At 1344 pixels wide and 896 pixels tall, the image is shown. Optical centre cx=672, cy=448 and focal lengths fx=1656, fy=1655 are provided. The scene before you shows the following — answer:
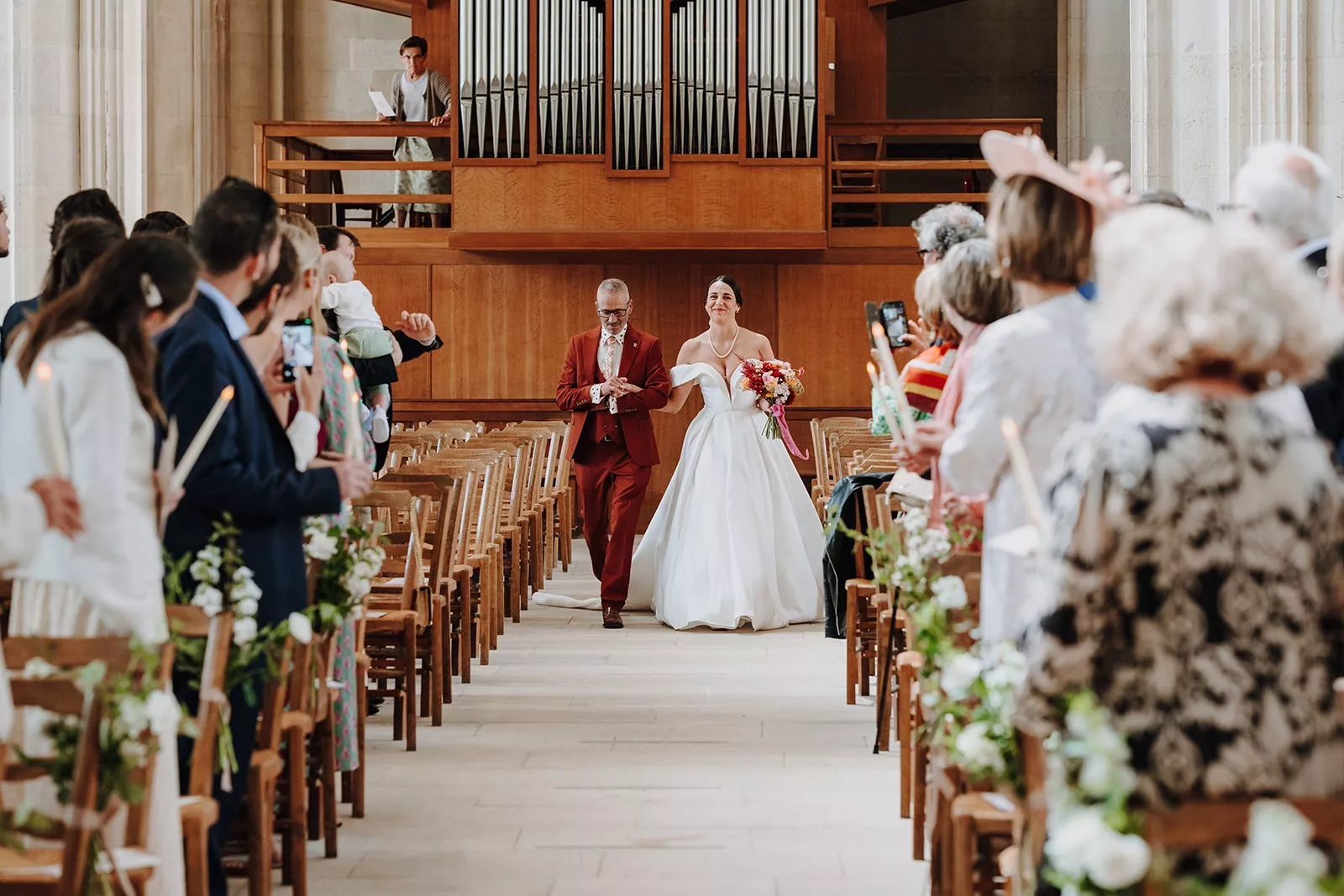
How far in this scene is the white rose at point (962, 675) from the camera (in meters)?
2.69

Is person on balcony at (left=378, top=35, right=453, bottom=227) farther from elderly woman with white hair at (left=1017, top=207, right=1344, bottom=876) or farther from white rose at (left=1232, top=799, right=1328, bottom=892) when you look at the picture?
white rose at (left=1232, top=799, right=1328, bottom=892)

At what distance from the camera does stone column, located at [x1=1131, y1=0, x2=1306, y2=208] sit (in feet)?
27.8

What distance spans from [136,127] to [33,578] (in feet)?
32.0

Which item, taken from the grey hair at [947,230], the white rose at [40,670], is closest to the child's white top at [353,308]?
the grey hair at [947,230]

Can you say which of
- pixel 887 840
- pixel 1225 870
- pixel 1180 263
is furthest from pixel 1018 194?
pixel 887 840

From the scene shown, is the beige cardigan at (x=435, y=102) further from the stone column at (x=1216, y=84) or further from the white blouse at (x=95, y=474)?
the white blouse at (x=95, y=474)

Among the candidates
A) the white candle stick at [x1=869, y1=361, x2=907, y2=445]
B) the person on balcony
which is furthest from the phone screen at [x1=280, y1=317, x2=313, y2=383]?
the person on balcony

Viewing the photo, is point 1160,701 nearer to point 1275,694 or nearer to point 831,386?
point 1275,694

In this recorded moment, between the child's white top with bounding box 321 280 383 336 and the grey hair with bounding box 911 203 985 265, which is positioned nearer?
the grey hair with bounding box 911 203 985 265

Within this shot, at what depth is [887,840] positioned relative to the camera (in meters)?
4.87

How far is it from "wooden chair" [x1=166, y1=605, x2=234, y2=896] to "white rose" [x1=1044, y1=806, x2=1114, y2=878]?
176cm

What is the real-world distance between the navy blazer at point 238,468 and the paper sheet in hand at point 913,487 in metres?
1.74

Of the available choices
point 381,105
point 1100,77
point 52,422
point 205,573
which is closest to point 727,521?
point 205,573

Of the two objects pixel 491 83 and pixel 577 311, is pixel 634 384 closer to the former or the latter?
pixel 577 311
